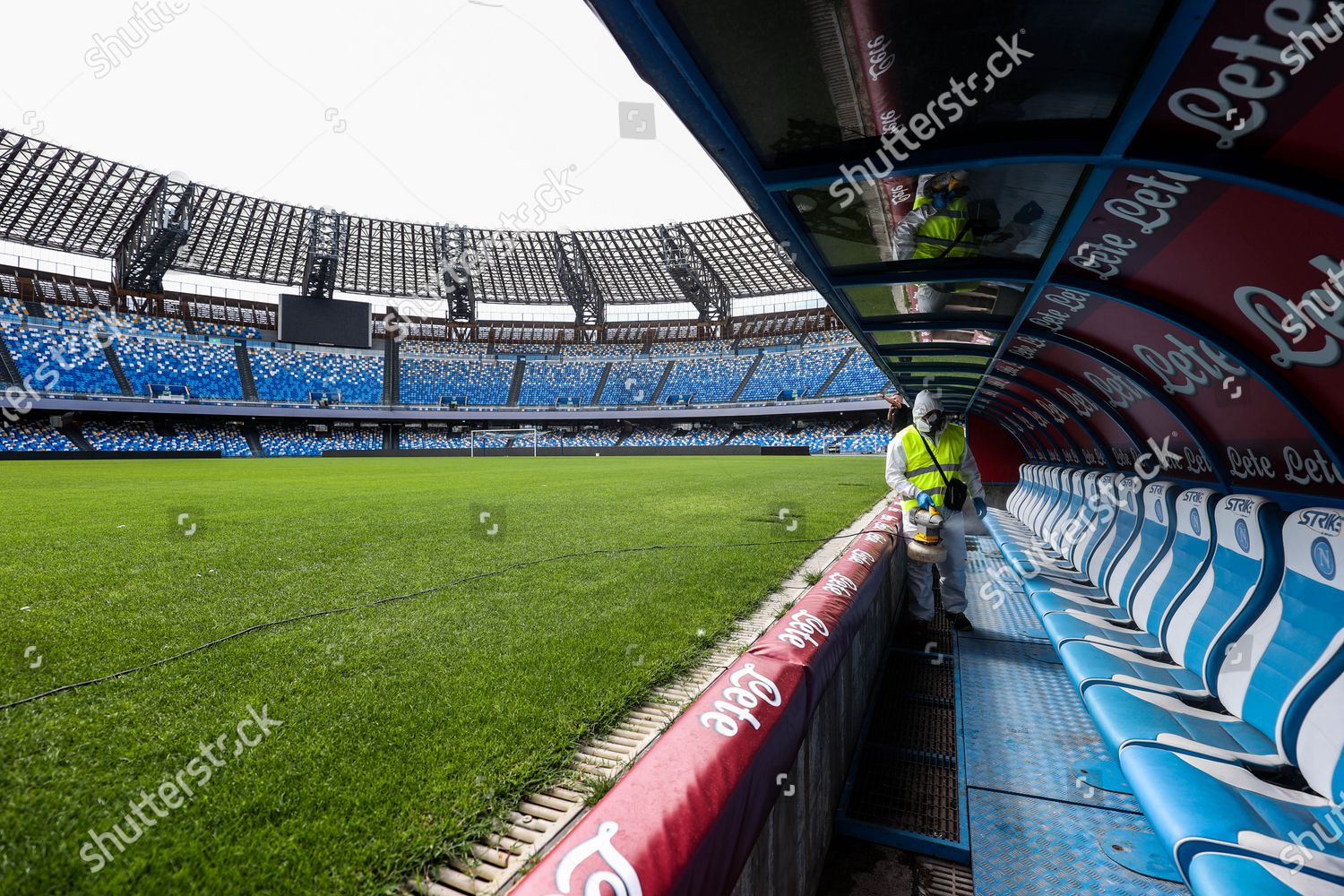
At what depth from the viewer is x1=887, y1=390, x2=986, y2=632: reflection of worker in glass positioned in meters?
5.19

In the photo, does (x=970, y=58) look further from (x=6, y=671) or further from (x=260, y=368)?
(x=260, y=368)

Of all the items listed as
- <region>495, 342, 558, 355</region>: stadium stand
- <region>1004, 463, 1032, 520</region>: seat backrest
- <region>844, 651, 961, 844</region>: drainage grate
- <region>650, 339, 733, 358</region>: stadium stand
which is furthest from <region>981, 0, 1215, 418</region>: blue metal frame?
<region>495, 342, 558, 355</region>: stadium stand

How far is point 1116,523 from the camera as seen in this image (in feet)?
17.2

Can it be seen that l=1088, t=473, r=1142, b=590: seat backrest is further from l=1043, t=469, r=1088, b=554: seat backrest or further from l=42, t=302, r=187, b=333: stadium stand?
l=42, t=302, r=187, b=333: stadium stand

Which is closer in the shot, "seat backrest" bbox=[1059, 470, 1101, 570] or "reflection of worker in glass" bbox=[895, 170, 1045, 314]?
"reflection of worker in glass" bbox=[895, 170, 1045, 314]

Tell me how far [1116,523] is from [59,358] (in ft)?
161

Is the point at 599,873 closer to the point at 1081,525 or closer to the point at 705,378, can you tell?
the point at 1081,525

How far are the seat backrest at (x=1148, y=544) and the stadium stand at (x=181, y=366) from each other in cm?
4784

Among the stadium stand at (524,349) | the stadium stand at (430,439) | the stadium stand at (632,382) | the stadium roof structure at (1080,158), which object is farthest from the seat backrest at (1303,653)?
the stadium stand at (524,349)

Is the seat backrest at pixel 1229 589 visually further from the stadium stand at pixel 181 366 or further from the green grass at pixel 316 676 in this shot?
the stadium stand at pixel 181 366

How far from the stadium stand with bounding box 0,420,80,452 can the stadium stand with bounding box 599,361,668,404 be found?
109 feet

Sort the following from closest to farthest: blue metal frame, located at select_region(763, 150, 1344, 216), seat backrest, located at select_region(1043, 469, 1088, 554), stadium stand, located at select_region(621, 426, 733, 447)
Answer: blue metal frame, located at select_region(763, 150, 1344, 216), seat backrest, located at select_region(1043, 469, 1088, 554), stadium stand, located at select_region(621, 426, 733, 447)

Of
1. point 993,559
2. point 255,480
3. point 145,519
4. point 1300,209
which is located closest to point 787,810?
point 1300,209

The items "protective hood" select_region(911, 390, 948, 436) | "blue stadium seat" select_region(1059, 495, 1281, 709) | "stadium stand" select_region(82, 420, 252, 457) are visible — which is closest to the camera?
"blue stadium seat" select_region(1059, 495, 1281, 709)
